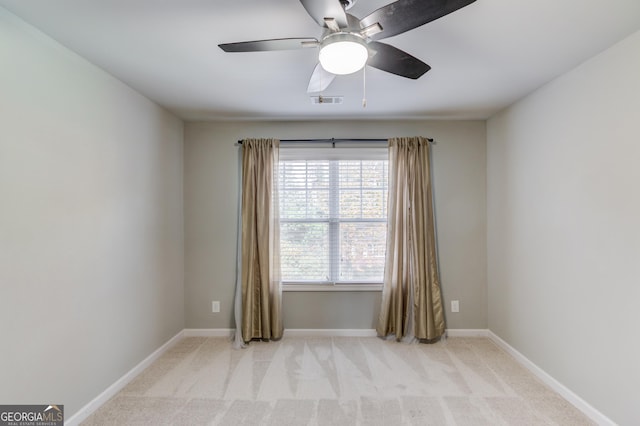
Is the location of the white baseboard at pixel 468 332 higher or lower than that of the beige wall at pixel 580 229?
lower

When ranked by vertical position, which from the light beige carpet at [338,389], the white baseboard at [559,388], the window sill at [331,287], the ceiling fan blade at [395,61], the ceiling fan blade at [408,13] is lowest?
the light beige carpet at [338,389]

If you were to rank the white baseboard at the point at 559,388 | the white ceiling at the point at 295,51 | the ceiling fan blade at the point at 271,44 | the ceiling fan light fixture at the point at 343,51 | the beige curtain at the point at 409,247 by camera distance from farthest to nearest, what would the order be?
the beige curtain at the point at 409,247 → the white baseboard at the point at 559,388 → the white ceiling at the point at 295,51 → the ceiling fan blade at the point at 271,44 → the ceiling fan light fixture at the point at 343,51

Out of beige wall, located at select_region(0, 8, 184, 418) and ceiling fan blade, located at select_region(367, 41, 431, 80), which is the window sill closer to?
beige wall, located at select_region(0, 8, 184, 418)

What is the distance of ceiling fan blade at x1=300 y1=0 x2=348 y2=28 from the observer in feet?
3.90

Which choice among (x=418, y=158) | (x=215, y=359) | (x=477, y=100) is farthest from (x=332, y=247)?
(x=477, y=100)

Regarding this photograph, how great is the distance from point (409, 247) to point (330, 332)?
1273mm

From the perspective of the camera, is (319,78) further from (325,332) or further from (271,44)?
(325,332)

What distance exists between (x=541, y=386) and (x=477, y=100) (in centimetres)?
242

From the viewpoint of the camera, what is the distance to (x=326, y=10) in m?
1.22

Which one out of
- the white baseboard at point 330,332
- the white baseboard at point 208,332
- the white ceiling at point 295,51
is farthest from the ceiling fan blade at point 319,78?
the white baseboard at point 208,332

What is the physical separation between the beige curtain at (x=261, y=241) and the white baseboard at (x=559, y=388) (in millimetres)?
2257

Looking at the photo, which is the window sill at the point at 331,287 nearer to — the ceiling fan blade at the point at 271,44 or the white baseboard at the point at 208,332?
the white baseboard at the point at 208,332

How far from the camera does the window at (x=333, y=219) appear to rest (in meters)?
3.42

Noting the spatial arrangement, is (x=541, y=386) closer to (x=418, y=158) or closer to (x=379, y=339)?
(x=379, y=339)
